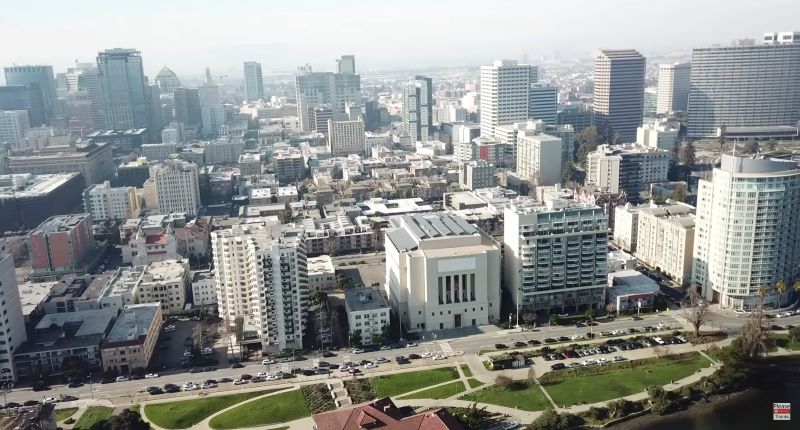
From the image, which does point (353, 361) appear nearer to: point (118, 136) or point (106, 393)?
point (106, 393)

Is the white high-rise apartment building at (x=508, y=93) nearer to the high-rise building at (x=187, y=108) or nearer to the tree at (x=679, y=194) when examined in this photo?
the tree at (x=679, y=194)

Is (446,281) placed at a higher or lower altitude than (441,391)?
higher

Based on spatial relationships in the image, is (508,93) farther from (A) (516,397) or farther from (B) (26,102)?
(B) (26,102)

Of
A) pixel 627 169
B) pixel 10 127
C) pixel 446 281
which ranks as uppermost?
pixel 10 127

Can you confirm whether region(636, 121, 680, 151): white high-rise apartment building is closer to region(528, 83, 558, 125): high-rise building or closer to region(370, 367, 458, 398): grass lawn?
region(528, 83, 558, 125): high-rise building

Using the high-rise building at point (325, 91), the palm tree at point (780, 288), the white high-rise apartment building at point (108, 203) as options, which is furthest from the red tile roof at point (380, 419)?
the high-rise building at point (325, 91)

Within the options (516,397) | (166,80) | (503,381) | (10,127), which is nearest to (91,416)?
(503,381)
